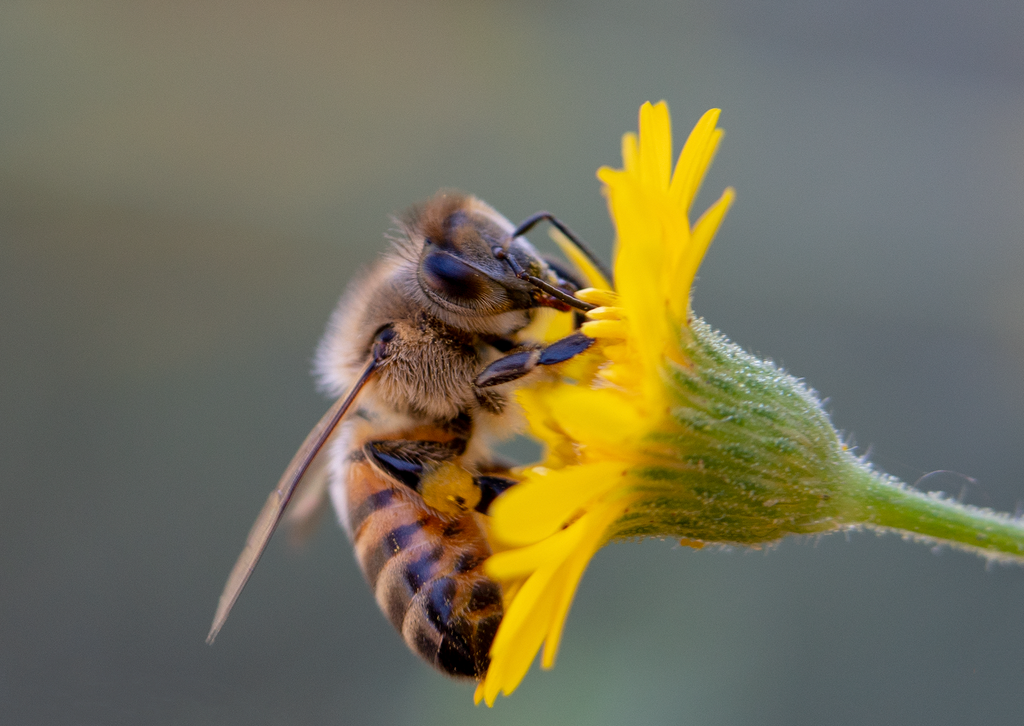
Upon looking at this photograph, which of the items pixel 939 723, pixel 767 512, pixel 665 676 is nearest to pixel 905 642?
pixel 939 723

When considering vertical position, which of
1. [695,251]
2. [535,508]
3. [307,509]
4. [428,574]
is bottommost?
[307,509]

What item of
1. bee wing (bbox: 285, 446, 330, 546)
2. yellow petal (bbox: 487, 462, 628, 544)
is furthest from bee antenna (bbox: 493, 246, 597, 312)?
bee wing (bbox: 285, 446, 330, 546)

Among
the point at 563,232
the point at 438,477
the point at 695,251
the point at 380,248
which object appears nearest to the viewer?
the point at 695,251

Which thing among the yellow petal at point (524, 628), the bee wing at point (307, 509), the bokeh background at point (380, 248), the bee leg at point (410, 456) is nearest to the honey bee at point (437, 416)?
the bee leg at point (410, 456)

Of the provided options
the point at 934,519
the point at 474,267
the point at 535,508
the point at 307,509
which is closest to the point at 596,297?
the point at 474,267

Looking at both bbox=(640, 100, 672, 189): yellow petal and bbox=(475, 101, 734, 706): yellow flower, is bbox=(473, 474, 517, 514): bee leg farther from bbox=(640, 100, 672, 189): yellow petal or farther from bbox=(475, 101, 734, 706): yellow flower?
bbox=(640, 100, 672, 189): yellow petal

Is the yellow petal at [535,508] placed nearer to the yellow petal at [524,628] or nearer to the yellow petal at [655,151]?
the yellow petal at [524,628]

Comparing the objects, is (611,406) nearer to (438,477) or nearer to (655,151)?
(655,151)

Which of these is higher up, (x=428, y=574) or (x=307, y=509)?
(x=428, y=574)
